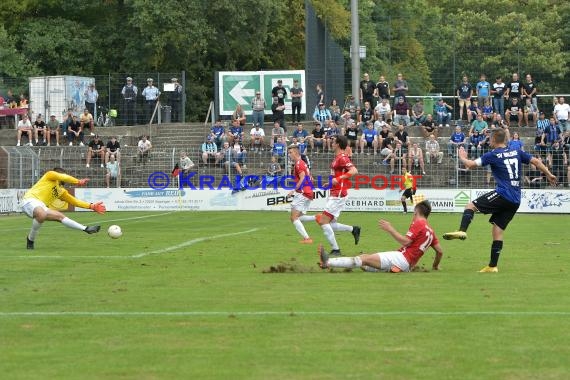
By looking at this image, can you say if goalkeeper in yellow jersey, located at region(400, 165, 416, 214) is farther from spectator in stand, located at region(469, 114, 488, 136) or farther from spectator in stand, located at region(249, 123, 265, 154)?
spectator in stand, located at region(249, 123, 265, 154)

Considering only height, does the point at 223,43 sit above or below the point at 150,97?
above

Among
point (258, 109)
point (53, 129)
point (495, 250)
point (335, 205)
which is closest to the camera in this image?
point (495, 250)

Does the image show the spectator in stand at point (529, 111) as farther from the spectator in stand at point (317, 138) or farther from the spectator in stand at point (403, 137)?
the spectator in stand at point (317, 138)

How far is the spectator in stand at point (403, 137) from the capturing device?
41469 millimetres

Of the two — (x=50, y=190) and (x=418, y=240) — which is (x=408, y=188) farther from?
(x=418, y=240)

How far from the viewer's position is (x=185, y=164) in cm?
4225

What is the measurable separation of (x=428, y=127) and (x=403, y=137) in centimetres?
268

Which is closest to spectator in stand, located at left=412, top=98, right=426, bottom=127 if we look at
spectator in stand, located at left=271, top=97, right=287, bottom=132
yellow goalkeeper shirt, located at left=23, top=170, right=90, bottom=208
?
spectator in stand, located at left=271, top=97, right=287, bottom=132

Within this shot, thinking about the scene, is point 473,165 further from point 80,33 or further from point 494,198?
point 80,33

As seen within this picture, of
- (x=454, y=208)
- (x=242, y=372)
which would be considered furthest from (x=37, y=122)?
(x=242, y=372)

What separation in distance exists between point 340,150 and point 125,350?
34.9ft

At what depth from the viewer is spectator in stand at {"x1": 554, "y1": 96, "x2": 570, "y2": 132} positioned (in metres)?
42.1

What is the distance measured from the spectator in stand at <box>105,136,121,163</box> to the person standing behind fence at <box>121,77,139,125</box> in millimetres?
6206

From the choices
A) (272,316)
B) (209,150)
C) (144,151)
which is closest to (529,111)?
(209,150)
